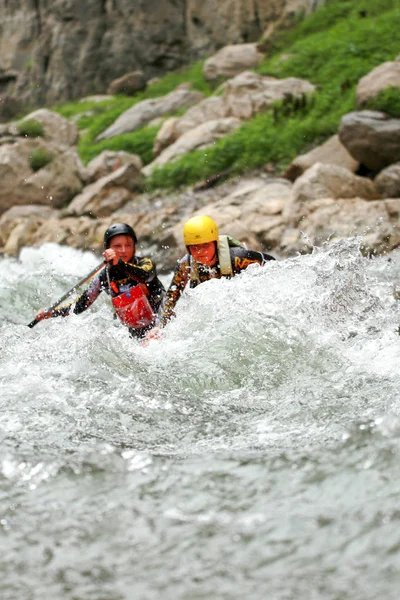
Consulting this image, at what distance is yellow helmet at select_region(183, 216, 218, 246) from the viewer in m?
6.75

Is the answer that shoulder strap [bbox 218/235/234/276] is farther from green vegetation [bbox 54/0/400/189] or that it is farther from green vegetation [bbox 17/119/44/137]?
green vegetation [bbox 17/119/44/137]

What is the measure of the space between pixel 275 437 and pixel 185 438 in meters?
0.53

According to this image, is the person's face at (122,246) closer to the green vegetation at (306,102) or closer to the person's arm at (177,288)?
the person's arm at (177,288)

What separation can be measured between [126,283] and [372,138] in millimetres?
6834

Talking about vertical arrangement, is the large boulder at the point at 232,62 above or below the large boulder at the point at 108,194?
above

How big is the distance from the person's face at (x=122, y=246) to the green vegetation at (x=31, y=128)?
14409 millimetres

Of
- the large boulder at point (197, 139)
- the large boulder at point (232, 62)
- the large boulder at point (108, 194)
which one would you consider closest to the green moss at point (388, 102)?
the large boulder at point (197, 139)

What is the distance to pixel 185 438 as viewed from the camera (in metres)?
4.40

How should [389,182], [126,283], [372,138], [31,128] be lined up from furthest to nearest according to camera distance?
[31,128] → [372,138] → [389,182] → [126,283]

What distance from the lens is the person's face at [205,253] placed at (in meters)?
6.84

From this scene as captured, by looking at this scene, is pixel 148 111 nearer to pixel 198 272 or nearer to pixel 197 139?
pixel 197 139

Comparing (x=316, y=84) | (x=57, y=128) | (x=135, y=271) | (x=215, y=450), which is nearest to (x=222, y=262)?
(x=135, y=271)

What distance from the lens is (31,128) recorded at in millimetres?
20812

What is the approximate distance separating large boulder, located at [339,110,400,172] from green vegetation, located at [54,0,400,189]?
0.59 m
